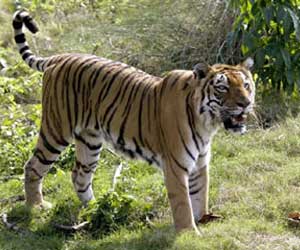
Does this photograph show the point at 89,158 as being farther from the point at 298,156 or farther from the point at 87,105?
the point at 298,156

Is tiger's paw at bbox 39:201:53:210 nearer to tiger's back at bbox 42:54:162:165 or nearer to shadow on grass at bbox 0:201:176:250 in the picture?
shadow on grass at bbox 0:201:176:250

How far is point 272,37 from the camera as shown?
24.0 ft

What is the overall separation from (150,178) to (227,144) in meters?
0.98

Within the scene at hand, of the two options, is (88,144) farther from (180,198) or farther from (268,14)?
(268,14)

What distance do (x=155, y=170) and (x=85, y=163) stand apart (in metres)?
0.92

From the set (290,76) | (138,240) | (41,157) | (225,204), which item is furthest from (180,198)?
(290,76)

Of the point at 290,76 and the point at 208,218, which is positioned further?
the point at 290,76

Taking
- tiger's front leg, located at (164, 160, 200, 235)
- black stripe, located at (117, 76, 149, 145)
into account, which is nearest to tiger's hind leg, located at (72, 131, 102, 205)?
black stripe, located at (117, 76, 149, 145)

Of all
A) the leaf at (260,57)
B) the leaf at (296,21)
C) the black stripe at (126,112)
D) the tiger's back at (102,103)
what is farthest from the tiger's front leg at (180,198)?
the leaf at (260,57)

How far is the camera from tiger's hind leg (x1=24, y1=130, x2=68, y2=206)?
5.95 meters

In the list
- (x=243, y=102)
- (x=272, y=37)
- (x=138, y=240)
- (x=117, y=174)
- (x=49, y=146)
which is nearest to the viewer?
Answer: (x=243, y=102)

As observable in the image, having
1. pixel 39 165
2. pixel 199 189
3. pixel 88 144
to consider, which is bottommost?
pixel 199 189

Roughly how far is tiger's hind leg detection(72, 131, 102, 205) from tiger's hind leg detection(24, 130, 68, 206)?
0.13m

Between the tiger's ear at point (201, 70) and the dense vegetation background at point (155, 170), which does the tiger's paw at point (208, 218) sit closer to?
the dense vegetation background at point (155, 170)
